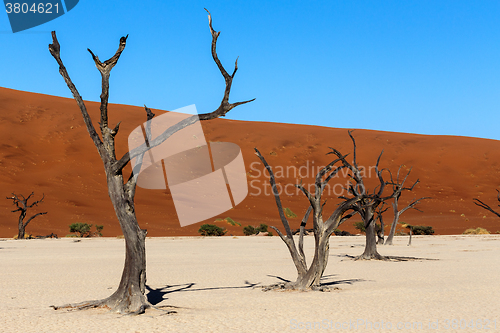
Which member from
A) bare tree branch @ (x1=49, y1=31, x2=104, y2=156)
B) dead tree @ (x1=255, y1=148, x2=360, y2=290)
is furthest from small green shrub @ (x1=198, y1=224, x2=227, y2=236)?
bare tree branch @ (x1=49, y1=31, x2=104, y2=156)

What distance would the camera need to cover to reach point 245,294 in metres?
10.8

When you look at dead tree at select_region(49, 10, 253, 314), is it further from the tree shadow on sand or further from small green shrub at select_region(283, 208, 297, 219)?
small green shrub at select_region(283, 208, 297, 219)

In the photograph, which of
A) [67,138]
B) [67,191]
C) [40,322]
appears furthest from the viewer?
[67,138]

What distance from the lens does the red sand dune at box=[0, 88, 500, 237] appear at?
45.0 meters

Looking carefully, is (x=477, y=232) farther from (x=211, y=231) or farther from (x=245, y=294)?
(x=245, y=294)

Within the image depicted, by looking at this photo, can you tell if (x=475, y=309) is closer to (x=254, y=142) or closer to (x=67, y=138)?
(x=67, y=138)

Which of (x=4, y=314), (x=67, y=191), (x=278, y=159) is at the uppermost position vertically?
(x=278, y=159)

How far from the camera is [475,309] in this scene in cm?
873

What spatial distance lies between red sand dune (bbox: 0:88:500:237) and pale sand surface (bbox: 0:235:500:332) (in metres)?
22.4

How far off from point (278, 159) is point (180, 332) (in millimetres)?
72536

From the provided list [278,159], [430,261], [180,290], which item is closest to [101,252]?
[180,290]

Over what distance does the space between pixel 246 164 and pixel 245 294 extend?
→ 63.9m

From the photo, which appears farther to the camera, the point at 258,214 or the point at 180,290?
the point at 258,214

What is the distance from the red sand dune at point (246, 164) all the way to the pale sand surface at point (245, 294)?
22.4 meters
